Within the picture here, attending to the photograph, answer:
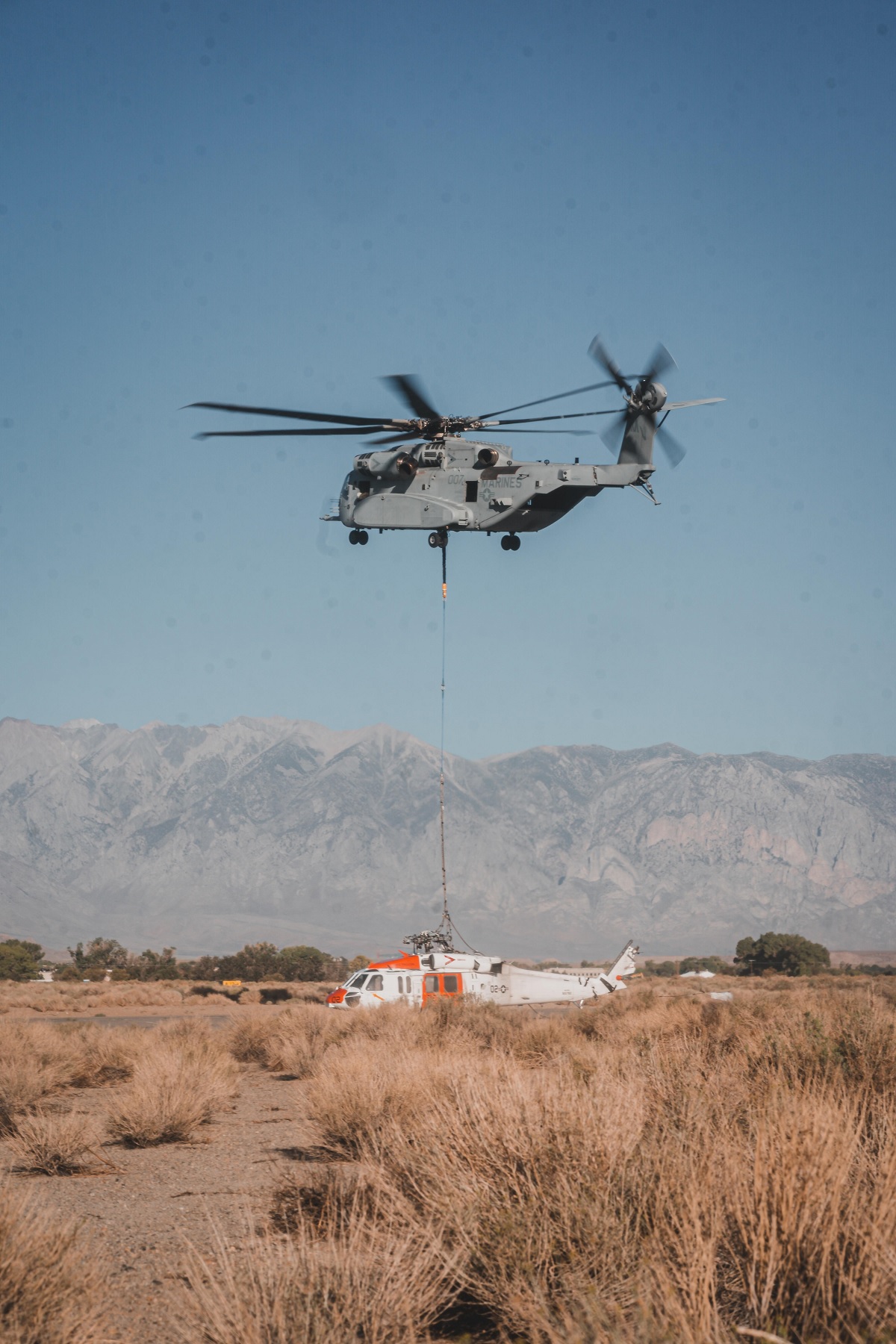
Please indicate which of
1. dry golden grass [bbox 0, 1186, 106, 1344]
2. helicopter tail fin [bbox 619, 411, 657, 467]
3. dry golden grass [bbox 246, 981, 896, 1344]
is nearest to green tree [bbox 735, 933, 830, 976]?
helicopter tail fin [bbox 619, 411, 657, 467]

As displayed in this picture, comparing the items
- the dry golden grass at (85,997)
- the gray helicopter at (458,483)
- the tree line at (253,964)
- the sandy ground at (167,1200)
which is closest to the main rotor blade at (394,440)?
the gray helicopter at (458,483)

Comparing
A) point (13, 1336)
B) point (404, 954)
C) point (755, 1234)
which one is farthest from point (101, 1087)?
point (755, 1234)

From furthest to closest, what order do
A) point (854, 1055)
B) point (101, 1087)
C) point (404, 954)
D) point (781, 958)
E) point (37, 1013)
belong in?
point (781, 958)
point (37, 1013)
point (404, 954)
point (101, 1087)
point (854, 1055)

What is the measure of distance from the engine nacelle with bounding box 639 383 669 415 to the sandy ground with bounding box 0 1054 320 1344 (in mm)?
15726

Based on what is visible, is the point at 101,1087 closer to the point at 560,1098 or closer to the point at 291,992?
the point at 560,1098

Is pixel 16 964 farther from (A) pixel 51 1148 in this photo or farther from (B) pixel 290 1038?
(A) pixel 51 1148

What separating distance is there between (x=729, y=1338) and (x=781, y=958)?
9380 centimetres

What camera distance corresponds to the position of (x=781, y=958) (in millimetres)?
92312

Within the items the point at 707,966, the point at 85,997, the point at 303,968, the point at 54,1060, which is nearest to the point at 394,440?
the point at 54,1060

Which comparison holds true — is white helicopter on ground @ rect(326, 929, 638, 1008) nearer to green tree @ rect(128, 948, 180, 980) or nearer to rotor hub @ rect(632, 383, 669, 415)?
rotor hub @ rect(632, 383, 669, 415)

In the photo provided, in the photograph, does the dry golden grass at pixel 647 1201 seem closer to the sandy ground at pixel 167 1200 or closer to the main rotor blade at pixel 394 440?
the sandy ground at pixel 167 1200

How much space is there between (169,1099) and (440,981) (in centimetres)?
1679

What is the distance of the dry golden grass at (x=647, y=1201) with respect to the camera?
17.4 feet

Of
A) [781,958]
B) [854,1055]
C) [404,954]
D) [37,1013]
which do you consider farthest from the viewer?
[781,958]
